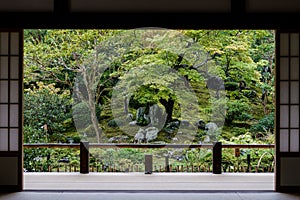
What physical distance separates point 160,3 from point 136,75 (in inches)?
218

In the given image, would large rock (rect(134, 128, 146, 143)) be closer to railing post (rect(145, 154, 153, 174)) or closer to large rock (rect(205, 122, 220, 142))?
large rock (rect(205, 122, 220, 142))

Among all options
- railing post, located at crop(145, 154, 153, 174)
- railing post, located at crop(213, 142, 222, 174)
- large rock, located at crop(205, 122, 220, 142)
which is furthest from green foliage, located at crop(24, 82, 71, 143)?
railing post, located at crop(213, 142, 222, 174)

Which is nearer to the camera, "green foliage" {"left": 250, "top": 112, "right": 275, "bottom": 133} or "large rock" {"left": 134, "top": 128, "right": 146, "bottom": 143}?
"green foliage" {"left": 250, "top": 112, "right": 275, "bottom": 133}

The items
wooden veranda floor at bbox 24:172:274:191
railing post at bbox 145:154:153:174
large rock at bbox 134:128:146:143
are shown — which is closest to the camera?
wooden veranda floor at bbox 24:172:274:191

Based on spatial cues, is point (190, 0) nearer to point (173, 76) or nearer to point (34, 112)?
point (173, 76)

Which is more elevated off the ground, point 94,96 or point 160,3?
point 160,3

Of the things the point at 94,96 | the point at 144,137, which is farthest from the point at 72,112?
the point at 144,137

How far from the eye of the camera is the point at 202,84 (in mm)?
10742

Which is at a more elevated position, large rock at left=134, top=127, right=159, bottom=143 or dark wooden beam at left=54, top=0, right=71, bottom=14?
dark wooden beam at left=54, top=0, right=71, bottom=14

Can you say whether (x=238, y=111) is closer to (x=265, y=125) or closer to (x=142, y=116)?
(x=265, y=125)

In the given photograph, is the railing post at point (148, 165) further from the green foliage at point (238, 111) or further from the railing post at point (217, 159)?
the green foliage at point (238, 111)

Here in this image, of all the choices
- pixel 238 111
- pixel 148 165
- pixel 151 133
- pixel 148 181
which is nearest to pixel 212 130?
pixel 238 111

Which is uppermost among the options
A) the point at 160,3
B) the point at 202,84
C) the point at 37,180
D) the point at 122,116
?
the point at 160,3

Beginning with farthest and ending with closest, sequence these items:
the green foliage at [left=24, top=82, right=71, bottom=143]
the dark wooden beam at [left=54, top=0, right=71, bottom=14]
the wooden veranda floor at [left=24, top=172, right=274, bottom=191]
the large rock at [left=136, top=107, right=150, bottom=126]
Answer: the large rock at [left=136, top=107, right=150, bottom=126] → the green foliage at [left=24, top=82, right=71, bottom=143] → the wooden veranda floor at [left=24, top=172, right=274, bottom=191] → the dark wooden beam at [left=54, top=0, right=71, bottom=14]
